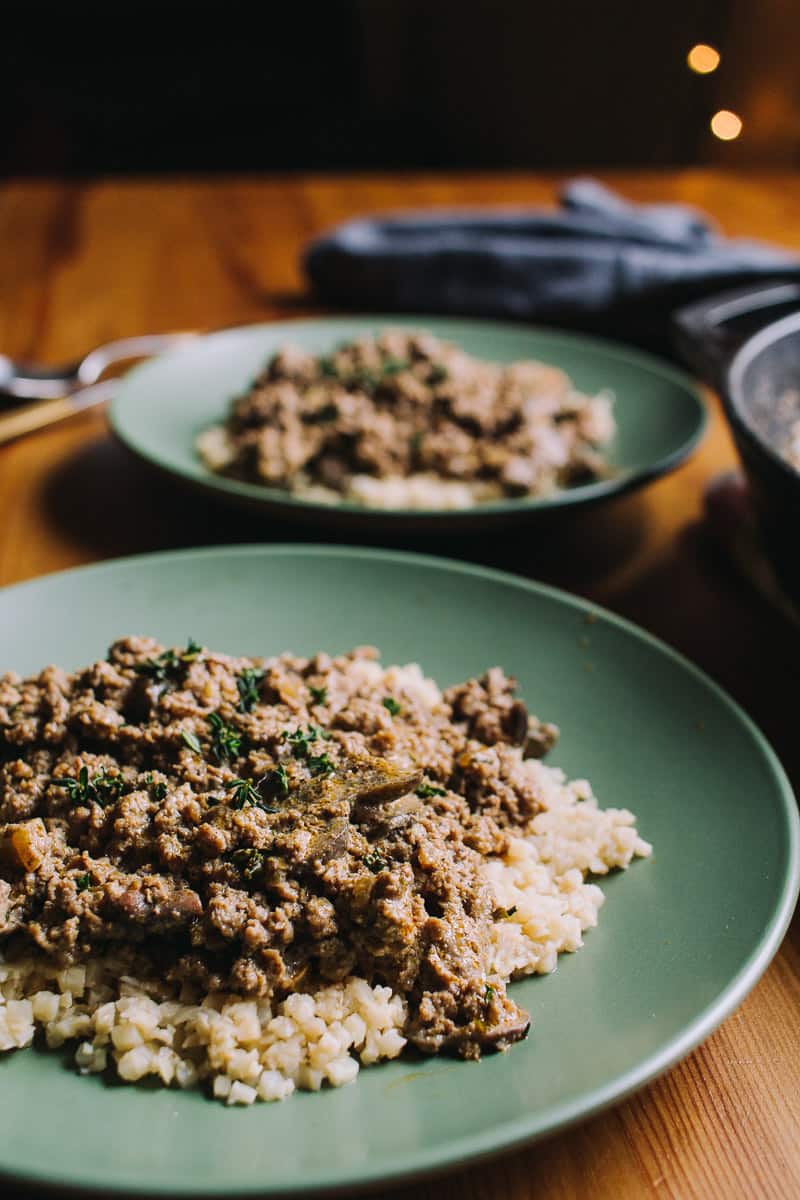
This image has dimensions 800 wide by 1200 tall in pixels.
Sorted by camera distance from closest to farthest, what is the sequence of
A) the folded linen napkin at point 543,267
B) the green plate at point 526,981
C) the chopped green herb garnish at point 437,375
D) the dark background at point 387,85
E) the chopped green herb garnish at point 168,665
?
the green plate at point 526,981 < the chopped green herb garnish at point 168,665 < the chopped green herb garnish at point 437,375 < the folded linen napkin at point 543,267 < the dark background at point 387,85

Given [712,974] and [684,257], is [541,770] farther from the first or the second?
[684,257]

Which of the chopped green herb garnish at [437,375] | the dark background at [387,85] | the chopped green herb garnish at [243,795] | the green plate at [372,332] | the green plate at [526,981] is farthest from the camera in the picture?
the dark background at [387,85]

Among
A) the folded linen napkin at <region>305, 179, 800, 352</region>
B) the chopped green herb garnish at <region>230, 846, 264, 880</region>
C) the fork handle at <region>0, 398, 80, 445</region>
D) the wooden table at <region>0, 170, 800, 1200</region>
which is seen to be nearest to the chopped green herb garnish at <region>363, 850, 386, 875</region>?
the chopped green herb garnish at <region>230, 846, 264, 880</region>

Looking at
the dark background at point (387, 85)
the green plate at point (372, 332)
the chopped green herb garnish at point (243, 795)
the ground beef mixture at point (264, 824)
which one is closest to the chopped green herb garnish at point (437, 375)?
the green plate at point (372, 332)

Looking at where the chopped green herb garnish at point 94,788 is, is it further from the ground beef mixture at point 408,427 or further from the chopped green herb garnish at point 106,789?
the ground beef mixture at point 408,427

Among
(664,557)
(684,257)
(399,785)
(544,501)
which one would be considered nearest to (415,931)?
(399,785)

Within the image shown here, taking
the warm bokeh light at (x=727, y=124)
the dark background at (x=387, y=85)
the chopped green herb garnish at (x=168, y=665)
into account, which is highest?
the warm bokeh light at (x=727, y=124)

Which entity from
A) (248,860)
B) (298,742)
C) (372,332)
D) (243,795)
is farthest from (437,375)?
(248,860)
